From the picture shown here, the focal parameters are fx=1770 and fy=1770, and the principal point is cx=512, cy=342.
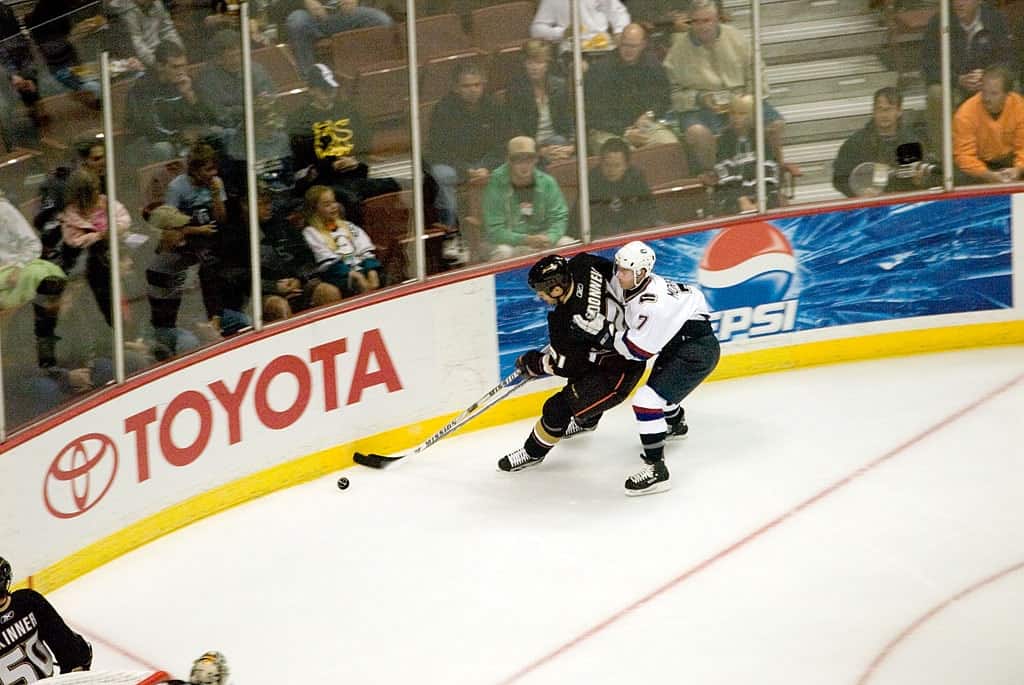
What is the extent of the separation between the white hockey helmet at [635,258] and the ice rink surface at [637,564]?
40.2 inches

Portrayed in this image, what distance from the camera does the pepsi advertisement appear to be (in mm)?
8773

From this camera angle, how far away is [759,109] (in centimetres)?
870

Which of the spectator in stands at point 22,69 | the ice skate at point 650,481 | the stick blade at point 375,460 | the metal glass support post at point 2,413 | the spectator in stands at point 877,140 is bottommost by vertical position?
the ice skate at point 650,481

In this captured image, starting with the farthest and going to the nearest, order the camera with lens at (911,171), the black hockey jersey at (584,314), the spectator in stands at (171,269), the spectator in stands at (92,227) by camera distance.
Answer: the camera with lens at (911,171) → the black hockey jersey at (584,314) → the spectator in stands at (171,269) → the spectator in stands at (92,227)

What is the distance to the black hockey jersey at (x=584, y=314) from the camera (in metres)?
7.54


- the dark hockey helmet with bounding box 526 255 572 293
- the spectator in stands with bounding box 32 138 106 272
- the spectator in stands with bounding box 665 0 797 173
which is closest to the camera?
the spectator in stands with bounding box 32 138 106 272

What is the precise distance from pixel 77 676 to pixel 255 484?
3.44 m

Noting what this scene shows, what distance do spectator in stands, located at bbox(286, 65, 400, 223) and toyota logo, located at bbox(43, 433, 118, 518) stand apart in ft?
4.80

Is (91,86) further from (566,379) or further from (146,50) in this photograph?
(566,379)

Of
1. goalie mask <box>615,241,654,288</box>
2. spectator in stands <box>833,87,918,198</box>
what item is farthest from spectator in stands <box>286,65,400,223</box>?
Answer: spectator in stands <box>833,87,918,198</box>

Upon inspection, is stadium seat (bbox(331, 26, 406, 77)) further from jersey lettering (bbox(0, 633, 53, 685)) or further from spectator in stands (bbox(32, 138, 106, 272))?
jersey lettering (bbox(0, 633, 53, 685))

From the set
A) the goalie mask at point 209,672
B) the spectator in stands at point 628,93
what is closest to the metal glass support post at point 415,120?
the spectator in stands at point 628,93

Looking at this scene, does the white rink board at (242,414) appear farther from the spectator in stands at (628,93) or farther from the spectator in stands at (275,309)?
the spectator in stands at (628,93)

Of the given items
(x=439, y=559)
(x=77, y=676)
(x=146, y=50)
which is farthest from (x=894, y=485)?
(x=77, y=676)
